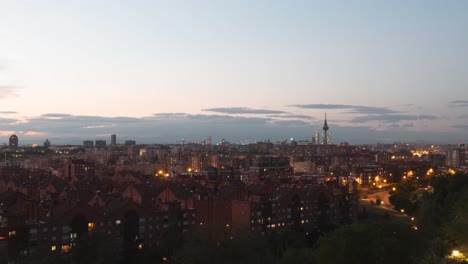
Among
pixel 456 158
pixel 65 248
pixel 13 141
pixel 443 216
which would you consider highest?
pixel 13 141

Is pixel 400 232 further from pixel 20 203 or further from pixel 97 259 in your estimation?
pixel 20 203

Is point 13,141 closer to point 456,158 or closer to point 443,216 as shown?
point 456,158

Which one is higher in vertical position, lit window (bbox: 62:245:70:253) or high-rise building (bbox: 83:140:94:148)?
high-rise building (bbox: 83:140:94:148)

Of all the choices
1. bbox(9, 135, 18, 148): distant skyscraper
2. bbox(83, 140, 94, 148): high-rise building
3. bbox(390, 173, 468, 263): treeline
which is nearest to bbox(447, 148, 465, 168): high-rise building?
bbox(390, 173, 468, 263): treeline

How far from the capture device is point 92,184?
24.1m

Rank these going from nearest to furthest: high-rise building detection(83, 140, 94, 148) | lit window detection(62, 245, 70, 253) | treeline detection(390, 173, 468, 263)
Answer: treeline detection(390, 173, 468, 263) < lit window detection(62, 245, 70, 253) < high-rise building detection(83, 140, 94, 148)

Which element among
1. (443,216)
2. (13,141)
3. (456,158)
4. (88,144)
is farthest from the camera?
(88,144)

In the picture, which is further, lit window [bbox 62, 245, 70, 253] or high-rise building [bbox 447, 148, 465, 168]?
high-rise building [bbox 447, 148, 465, 168]

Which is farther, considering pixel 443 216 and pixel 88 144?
pixel 88 144

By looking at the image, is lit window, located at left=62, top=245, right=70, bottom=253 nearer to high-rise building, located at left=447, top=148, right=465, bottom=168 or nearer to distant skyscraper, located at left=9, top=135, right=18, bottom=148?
high-rise building, located at left=447, top=148, right=465, bottom=168

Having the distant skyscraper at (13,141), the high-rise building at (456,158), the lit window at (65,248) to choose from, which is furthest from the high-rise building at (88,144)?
the lit window at (65,248)

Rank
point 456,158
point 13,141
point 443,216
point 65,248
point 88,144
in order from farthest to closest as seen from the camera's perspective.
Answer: point 88,144, point 13,141, point 456,158, point 443,216, point 65,248

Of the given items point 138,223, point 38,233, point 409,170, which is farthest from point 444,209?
point 409,170

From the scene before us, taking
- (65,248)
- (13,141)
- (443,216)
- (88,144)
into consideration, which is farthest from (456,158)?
(13,141)
